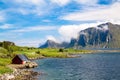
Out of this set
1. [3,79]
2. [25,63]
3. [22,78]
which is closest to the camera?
[3,79]

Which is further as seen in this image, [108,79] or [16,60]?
[16,60]

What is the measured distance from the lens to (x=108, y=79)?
313ft

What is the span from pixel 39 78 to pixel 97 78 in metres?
20.2

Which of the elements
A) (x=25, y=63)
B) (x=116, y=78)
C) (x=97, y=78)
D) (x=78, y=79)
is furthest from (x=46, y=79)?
(x=25, y=63)

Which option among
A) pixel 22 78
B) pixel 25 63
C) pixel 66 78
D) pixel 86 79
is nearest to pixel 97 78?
pixel 86 79

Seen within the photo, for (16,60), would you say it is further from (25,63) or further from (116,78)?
(116,78)

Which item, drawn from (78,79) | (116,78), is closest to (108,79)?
(116,78)

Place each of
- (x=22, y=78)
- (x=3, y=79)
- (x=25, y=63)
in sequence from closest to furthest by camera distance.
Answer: (x=3, y=79) → (x=22, y=78) → (x=25, y=63)

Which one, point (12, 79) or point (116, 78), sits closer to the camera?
point (12, 79)

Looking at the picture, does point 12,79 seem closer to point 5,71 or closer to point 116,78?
point 5,71

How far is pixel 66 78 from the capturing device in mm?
98812

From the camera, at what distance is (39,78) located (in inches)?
3839

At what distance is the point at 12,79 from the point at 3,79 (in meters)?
4.43

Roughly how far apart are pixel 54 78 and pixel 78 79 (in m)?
8.34
